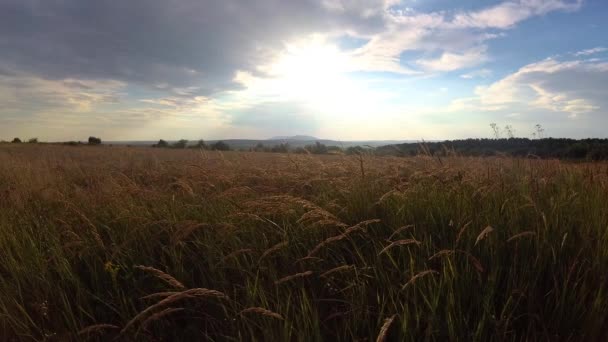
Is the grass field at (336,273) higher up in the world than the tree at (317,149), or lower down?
lower down

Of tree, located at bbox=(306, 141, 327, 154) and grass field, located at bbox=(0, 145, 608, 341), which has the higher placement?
tree, located at bbox=(306, 141, 327, 154)

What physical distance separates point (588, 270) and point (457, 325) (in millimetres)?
933

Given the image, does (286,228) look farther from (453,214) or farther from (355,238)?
(453,214)

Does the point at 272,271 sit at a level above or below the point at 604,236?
below

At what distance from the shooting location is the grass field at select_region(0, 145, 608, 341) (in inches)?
66.1

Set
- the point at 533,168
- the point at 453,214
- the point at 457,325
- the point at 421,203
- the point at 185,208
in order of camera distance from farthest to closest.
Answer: the point at 533,168 → the point at 185,208 → the point at 421,203 → the point at 453,214 → the point at 457,325

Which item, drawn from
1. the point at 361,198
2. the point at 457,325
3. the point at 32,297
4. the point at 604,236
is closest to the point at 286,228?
the point at 361,198

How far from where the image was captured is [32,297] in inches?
88.0

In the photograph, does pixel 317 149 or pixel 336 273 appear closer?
pixel 336 273

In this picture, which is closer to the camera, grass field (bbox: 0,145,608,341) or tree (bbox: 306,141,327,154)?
grass field (bbox: 0,145,608,341)

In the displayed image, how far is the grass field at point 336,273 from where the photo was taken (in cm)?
168

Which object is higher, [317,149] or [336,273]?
[317,149]

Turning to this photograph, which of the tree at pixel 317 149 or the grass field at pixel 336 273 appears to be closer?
the grass field at pixel 336 273

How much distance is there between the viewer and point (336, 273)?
2148mm
